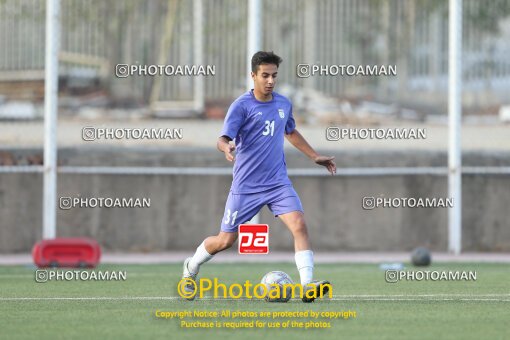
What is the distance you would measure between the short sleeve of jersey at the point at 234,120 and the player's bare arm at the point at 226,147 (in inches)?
3.5

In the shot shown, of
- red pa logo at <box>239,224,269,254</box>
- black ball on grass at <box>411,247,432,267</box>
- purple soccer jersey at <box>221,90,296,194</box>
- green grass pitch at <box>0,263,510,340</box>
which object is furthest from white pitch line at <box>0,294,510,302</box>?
black ball on grass at <box>411,247,432,267</box>

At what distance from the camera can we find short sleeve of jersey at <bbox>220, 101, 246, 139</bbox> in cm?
1105

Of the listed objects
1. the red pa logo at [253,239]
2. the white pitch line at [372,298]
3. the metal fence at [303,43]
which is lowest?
the white pitch line at [372,298]

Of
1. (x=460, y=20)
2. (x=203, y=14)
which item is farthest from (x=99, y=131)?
(x=460, y=20)

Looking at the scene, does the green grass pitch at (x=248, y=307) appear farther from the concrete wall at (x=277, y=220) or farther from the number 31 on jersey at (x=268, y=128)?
the concrete wall at (x=277, y=220)

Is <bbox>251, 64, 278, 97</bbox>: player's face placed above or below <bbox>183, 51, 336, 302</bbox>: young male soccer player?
above

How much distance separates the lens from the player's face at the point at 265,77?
11094mm

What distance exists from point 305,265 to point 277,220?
8.73 meters

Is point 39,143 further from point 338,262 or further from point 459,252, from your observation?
point 459,252

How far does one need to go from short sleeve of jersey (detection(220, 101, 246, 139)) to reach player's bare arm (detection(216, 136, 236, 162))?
9cm

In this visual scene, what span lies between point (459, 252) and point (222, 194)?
12.0ft

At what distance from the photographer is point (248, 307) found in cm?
1055

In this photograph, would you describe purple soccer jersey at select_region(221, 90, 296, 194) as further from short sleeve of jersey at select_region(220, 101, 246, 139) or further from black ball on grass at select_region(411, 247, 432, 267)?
black ball on grass at select_region(411, 247, 432, 267)

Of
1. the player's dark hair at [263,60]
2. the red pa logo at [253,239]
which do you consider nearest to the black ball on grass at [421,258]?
the red pa logo at [253,239]
